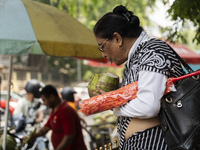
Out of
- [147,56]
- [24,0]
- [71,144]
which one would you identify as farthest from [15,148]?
[147,56]

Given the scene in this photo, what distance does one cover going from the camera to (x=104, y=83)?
76.8 inches

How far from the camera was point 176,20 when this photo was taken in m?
3.79

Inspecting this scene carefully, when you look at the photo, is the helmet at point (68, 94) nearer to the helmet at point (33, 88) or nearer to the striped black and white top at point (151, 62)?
the helmet at point (33, 88)

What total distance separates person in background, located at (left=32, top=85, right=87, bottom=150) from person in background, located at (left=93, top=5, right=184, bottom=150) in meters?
2.13

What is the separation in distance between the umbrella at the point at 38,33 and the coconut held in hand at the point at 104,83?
986mm

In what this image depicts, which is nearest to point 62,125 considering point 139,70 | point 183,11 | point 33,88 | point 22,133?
point 22,133

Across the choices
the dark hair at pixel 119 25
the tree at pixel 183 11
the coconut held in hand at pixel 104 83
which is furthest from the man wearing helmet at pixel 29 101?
the dark hair at pixel 119 25

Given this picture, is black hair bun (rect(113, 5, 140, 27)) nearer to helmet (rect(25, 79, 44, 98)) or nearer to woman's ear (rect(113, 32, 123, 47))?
woman's ear (rect(113, 32, 123, 47))

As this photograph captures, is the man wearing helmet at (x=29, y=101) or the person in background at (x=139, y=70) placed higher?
the person in background at (x=139, y=70)

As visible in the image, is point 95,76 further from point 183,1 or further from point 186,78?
point 183,1

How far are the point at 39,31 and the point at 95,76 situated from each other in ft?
3.65

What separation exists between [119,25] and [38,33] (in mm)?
1311

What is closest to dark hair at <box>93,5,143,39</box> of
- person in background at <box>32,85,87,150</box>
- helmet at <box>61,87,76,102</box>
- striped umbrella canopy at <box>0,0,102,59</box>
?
striped umbrella canopy at <box>0,0,102,59</box>

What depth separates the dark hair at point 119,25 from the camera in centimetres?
179
